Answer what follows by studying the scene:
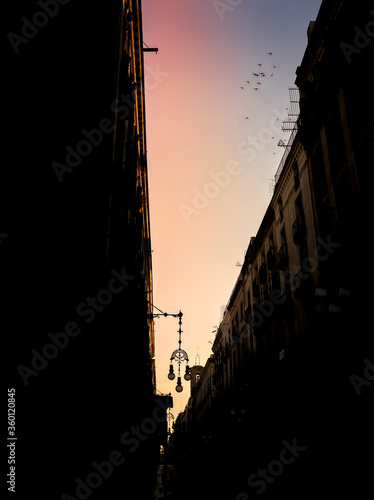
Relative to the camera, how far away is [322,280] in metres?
15.0

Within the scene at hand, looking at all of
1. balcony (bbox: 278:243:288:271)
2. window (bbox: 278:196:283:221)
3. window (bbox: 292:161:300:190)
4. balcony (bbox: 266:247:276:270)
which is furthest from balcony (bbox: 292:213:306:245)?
balcony (bbox: 266:247:276:270)

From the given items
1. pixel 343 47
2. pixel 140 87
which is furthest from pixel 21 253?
pixel 140 87

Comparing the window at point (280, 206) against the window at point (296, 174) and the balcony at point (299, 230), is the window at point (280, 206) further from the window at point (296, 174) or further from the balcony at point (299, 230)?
the balcony at point (299, 230)

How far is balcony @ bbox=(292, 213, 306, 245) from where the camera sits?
1895 centimetres

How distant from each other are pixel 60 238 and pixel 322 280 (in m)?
10.5

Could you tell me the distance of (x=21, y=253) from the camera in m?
6.38

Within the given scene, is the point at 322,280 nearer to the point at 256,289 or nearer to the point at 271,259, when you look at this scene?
the point at 271,259

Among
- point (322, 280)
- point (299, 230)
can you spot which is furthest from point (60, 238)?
point (299, 230)

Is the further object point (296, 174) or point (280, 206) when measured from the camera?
point (280, 206)

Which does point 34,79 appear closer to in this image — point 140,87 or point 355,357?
point 355,357

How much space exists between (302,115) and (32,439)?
16.5m

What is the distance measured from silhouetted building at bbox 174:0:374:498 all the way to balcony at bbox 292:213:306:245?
0.05 m

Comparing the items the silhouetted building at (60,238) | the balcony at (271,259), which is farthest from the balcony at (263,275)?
the silhouetted building at (60,238)

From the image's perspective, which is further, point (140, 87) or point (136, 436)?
point (140, 87)
